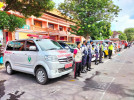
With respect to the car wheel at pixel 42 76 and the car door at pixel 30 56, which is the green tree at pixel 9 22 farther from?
the car wheel at pixel 42 76

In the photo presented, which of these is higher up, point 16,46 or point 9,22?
point 9,22

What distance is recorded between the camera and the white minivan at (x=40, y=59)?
408cm

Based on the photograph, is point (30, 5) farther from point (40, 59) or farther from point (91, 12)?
point (91, 12)

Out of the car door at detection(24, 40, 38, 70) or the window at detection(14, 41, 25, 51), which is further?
the window at detection(14, 41, 25, 51)

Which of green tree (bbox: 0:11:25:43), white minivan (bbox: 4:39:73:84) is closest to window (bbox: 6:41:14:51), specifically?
white minivan (bbox: 4:39:73:84)

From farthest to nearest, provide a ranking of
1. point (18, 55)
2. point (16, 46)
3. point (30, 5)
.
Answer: point (30, 5), point (16, 46), point (18, 55)

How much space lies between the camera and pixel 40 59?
4.27 m

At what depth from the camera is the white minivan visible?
4.08 meters

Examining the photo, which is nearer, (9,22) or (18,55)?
(18,55)

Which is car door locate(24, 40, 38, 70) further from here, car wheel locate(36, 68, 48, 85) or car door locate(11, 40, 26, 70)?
car wheel locate(36, 68, 48, 85)

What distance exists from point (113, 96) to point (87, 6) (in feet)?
38.8

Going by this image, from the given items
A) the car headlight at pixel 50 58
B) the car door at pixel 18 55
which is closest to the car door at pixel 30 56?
the car door at pixel 18 55

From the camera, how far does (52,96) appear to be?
3.39m

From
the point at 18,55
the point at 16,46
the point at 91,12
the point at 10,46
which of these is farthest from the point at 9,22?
the point at 91,12
